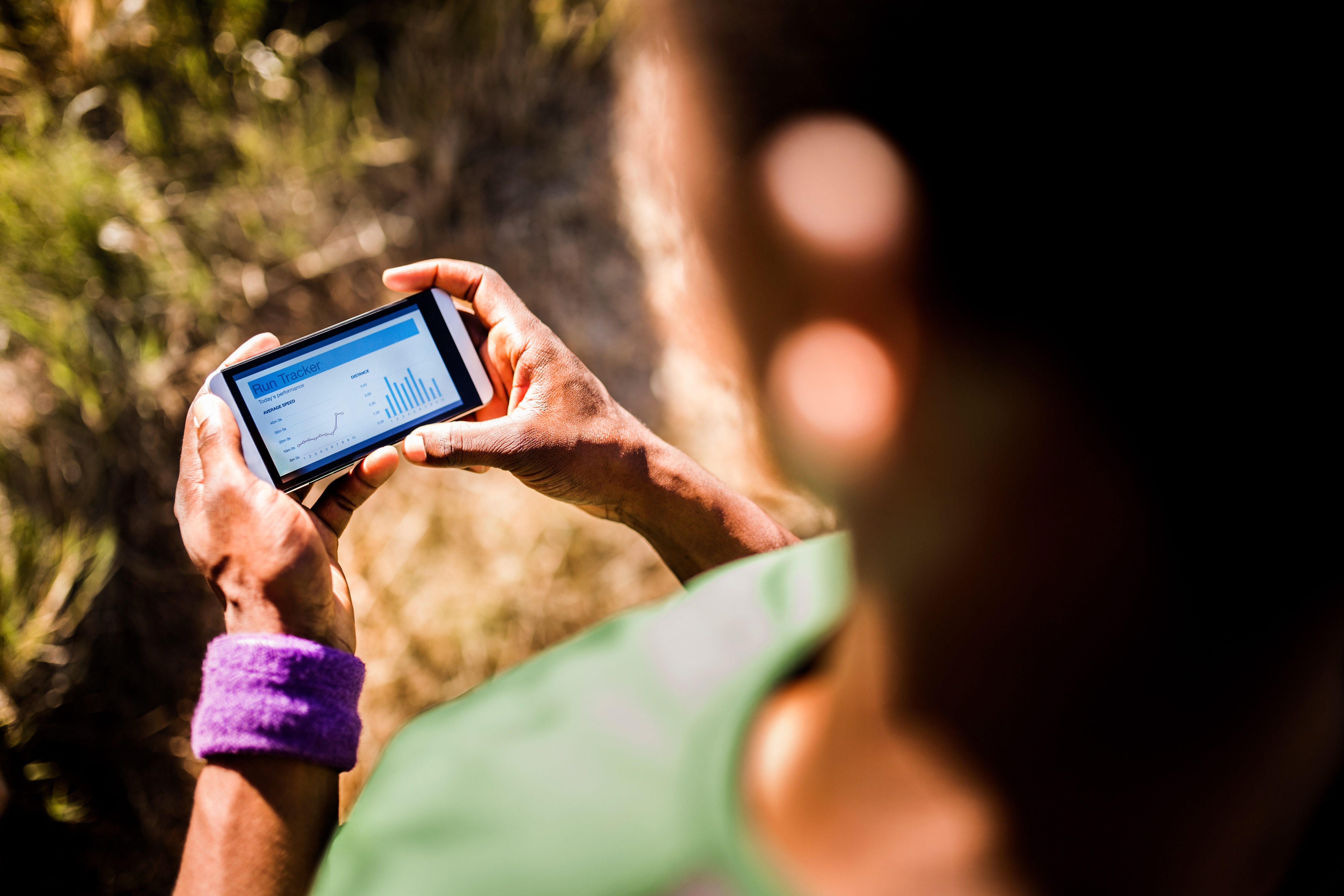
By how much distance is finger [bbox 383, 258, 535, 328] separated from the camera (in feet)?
4.32

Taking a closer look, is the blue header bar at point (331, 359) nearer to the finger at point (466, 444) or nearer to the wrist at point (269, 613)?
the finger at point (466, 444)

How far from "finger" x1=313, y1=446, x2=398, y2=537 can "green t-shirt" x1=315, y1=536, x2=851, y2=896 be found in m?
0.50

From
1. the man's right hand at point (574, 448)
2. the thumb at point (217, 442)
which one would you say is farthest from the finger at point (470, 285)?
the thumb at point (217, 442)

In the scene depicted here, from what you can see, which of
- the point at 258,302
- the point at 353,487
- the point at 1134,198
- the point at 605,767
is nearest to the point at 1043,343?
the point at 1134,198

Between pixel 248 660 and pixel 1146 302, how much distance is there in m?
1.07

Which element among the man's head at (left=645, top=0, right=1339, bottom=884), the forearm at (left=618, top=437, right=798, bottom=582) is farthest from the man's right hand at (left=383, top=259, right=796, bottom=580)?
the man's head at (left=645, top=0, right=1339, bottom=884)

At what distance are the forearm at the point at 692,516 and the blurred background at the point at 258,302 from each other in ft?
1.50

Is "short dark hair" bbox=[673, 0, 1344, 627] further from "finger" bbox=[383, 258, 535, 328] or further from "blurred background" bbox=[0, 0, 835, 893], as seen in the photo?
"blurred background" bbox=[0, 0, 835, 893]

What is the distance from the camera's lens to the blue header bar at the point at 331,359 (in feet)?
4.10

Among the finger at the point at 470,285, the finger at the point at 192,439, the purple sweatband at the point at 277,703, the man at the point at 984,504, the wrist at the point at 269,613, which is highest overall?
the man at the point at 984,504

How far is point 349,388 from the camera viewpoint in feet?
4.29

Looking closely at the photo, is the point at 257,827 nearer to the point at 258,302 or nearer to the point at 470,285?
the point at 470,285

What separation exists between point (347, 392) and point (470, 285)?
0.28m

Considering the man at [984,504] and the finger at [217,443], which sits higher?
the man at [984,504]
